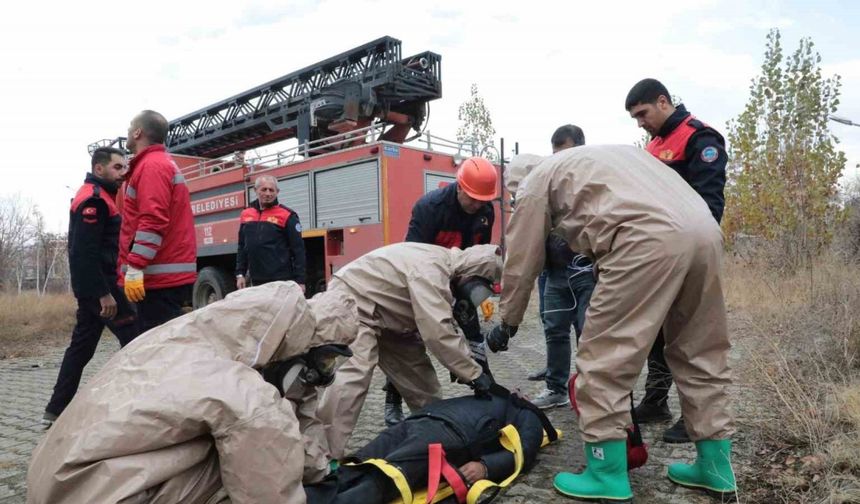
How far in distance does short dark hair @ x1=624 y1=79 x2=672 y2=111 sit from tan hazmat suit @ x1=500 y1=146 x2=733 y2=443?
2.09 feet

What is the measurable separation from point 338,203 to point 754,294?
4.70 metres

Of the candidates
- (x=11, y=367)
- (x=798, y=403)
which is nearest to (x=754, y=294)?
(x=798, y=403)

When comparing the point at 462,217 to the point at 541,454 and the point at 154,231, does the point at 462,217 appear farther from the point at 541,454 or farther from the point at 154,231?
the point at 154,231

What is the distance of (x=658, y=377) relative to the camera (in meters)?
3.34

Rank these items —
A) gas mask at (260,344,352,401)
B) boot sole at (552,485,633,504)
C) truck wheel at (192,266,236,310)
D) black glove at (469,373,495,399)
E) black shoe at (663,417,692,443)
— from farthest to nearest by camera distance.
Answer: truck wheel at (192,266,236,310), black shoe at (663,417,692,443), black glove at (469,373,495,399), boot sole at (552,485,633,504), gas mask at (260,344,352,401)

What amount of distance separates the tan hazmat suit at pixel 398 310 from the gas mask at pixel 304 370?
0.55m

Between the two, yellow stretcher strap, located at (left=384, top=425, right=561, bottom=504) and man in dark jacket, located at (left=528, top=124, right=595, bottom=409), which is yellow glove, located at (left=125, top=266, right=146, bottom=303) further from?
man in dark jacket, located at (left=528, top=124, right=595, bottom=409)

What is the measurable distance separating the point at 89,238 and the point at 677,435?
3422mm

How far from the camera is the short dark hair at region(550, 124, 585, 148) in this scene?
3.83 meters

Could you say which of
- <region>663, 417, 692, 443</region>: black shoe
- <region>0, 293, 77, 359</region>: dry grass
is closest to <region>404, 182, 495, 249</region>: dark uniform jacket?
<region>663, 417, 692, 443</region>: black shoe

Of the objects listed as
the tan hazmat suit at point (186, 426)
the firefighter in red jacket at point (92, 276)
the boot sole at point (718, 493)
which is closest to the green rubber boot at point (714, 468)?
the boot sole at point (718, 493)

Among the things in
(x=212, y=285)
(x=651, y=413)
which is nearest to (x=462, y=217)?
(x=651, y=413)

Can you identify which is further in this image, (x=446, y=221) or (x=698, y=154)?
(x=446, y=221)

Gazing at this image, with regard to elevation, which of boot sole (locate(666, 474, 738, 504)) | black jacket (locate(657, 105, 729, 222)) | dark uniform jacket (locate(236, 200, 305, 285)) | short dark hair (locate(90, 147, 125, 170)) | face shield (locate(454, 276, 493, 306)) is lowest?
boot sole (locate(666, 474, 738, 504))
